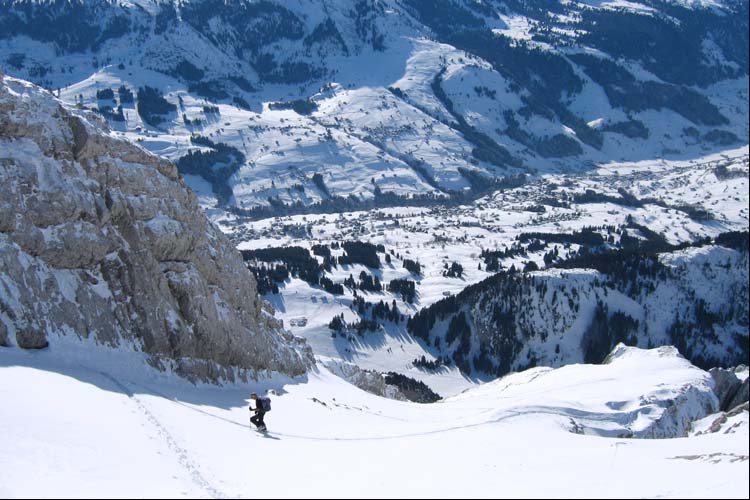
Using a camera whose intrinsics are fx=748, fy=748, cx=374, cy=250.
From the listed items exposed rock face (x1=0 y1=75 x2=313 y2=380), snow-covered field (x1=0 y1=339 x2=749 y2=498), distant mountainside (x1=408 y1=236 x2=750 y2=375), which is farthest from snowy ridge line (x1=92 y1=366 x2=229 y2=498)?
distant mountainside (x1=408 y1=236 x2=750 y2=375)

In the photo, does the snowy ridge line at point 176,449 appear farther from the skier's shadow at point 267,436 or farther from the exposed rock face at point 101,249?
the exposed rock face at point 101,249

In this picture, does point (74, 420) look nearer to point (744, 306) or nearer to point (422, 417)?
point (422, 417)

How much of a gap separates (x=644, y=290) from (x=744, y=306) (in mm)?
22471

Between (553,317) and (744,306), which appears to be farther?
(744,306)

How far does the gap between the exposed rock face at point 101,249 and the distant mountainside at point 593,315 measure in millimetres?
93387

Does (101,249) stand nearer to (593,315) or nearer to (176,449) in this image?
(176,449)

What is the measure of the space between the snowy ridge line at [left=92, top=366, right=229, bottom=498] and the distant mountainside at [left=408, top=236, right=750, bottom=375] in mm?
105272

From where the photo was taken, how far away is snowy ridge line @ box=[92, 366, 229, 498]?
20.6m

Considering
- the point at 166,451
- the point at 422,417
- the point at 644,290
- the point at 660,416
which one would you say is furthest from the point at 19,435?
the point at 644,290

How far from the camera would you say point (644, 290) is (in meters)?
149

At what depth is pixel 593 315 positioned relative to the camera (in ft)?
457

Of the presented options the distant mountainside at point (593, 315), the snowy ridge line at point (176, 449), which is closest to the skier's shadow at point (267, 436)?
the snowy ridge line at point (176, 449)

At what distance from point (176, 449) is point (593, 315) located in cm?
12473

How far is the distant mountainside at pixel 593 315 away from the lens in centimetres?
13538
